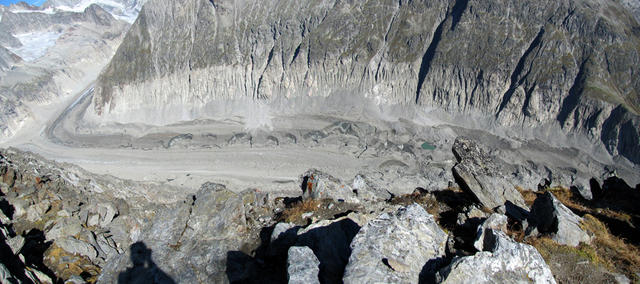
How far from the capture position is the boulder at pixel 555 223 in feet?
32.1

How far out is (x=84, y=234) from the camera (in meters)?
18.8

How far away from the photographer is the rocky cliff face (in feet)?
157

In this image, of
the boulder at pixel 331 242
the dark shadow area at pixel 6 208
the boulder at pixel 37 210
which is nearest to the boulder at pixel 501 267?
the boulder at pixel 331 242

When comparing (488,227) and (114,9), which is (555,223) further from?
(114,9)

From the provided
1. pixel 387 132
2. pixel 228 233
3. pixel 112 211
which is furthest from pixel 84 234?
pixel 387 132

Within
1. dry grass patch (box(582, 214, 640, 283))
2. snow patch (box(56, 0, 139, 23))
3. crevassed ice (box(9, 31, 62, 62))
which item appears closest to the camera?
dry grass patch (box(582, 214, 640, 283))

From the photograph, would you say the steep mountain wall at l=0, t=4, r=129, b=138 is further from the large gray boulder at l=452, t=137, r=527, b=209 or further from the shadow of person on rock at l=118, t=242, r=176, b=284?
the large gray boulder at l=452, t=137, r=527, b=209

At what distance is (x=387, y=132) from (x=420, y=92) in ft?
31.7

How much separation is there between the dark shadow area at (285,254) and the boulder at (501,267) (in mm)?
2792

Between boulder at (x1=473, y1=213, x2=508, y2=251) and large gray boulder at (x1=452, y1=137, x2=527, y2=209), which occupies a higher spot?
boulder at (x1=473, y1=213, x2=508, y2=251)

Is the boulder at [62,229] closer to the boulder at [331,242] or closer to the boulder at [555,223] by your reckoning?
the boulder at [331,242]

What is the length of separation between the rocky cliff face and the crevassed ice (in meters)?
68.2

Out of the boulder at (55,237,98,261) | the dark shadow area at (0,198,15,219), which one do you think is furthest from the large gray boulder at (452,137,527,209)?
the dark shadow area at (0,198,15,219)

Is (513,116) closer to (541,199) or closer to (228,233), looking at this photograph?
(541,199)
